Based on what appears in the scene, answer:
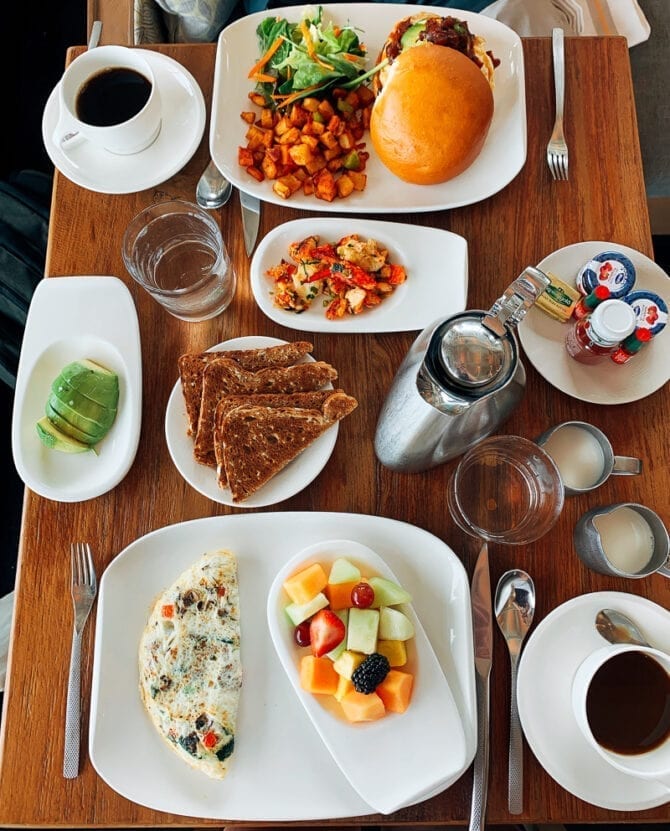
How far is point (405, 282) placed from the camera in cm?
108

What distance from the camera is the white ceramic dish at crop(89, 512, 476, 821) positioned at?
2.91 ft

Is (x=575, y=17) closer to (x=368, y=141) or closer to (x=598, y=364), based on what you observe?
(x=368, y=141)

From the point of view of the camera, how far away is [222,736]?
2.97ft

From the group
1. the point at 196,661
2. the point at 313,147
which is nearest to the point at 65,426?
the point at 196,661

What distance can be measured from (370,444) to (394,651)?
1.09ft

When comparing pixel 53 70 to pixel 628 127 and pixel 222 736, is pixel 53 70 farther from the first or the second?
pixel 222 736

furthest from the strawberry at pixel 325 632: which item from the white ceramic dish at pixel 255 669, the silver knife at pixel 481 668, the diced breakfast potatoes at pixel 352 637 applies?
the silver knife at pixel 481 668

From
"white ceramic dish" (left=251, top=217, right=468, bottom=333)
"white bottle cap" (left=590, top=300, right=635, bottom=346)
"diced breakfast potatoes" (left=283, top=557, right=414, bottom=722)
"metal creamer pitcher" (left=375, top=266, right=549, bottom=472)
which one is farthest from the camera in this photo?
"white ceramic dish" (left=251, top=217, right=468, bottom=333)

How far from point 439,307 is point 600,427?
1.11 feet

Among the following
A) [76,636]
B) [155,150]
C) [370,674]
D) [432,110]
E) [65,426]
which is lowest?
[76,636]

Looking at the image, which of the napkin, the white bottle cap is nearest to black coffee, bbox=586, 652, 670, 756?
the white bottle cap

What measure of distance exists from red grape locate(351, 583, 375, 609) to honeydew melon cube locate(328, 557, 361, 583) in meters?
0.01

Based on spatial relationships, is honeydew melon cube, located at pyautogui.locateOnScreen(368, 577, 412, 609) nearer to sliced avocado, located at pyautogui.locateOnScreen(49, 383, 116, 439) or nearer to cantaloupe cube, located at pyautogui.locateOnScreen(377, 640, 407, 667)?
cantaloupe cube, located at pyautogui.locateOnScreen(377, 640, 407, 667)

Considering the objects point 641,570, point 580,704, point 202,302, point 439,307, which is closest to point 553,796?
point 580,704
